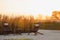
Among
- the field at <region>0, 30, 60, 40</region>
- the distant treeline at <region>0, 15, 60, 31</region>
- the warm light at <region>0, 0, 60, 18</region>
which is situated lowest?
the field at <region>0, 30, 60, 40</region>

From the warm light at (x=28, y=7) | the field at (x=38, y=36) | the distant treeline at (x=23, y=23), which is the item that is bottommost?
the field at (x=38, y=36)

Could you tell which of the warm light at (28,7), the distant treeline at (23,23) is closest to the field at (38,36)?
the distant treeline at (23,23)

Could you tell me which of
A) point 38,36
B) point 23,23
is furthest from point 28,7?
point 38,36

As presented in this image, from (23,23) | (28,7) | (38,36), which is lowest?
(38,36)

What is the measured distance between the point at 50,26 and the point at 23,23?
48 centimetres

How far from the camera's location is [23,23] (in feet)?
10.3

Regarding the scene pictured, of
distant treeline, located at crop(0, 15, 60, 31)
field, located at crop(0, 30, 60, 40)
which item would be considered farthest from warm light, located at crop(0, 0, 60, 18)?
field, located at crop(0, 30, 60, 40)

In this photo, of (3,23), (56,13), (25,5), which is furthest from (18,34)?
(56,13)

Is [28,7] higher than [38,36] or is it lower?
higher

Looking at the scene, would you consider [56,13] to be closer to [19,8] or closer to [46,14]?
[46,14]

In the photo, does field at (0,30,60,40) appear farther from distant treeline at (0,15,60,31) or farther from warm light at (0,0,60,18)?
warm light at (0,0,60,18)

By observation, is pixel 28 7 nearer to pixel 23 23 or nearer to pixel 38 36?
pixel 23 23

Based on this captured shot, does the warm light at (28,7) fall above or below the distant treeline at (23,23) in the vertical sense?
above

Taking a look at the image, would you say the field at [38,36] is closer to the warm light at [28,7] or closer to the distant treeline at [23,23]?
the distant treeline at [23,23]
